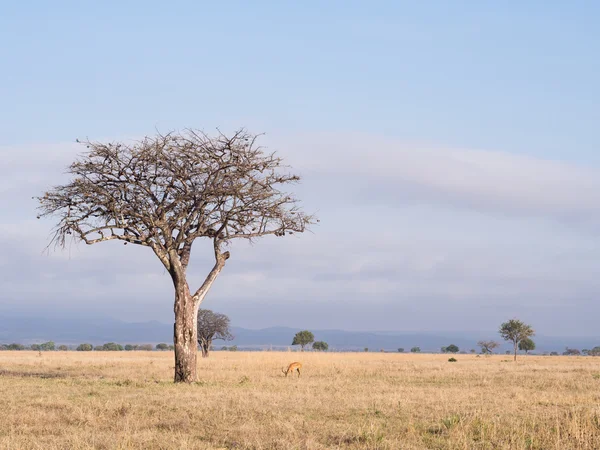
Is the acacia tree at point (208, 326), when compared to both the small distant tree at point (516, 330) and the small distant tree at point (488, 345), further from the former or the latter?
the small distant tree at point (488, 345)

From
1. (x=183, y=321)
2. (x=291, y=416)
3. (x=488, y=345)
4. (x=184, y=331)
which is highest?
(x=183, y=321)

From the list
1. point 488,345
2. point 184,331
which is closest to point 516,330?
point 488,345

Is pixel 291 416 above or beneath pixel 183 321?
beneath

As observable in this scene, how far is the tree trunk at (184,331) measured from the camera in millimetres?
26047

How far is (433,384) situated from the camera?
26.3 meters

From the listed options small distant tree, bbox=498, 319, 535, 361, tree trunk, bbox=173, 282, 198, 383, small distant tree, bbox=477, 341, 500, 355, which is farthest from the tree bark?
small distant tree, bbox=477, 341, 500, 355

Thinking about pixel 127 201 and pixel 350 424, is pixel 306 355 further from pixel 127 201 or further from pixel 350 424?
pixel 350 424

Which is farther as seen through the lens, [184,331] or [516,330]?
[516,330]

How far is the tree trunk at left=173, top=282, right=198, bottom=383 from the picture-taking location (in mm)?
26047

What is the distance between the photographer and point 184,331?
2620 cm

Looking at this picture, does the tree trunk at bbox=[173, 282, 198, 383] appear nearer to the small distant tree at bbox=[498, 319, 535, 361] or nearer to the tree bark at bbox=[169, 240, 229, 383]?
the tree bark at bbox=[169, 240, 229, 383]

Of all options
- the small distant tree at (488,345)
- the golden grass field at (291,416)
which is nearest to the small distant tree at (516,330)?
the small distant tree at (488,345)

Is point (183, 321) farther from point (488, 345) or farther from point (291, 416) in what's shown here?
point (488, 345)

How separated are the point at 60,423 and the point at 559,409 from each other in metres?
11.4
